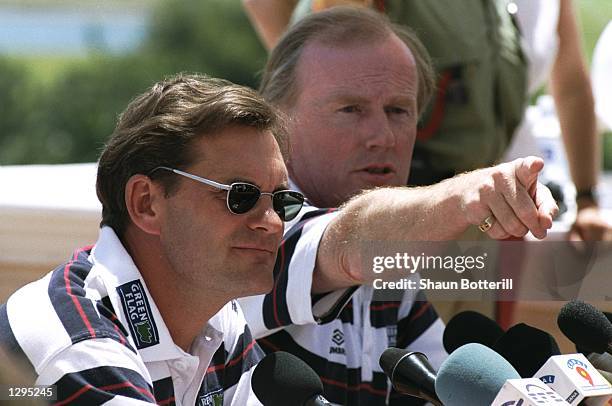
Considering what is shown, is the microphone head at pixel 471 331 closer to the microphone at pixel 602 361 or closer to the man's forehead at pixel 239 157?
the microphone at pixel 602 361

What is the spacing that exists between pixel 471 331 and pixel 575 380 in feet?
1.75

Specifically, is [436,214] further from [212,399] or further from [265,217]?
[212,399]

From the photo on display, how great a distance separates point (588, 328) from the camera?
172 cm

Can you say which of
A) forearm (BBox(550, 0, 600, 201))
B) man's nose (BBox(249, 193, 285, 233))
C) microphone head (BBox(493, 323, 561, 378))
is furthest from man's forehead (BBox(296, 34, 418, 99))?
forearm (BBox(550, 0, 600, 201))

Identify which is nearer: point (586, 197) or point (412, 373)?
point (412, 373)

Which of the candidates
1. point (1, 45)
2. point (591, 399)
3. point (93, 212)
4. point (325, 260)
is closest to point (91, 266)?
point (325, 260)

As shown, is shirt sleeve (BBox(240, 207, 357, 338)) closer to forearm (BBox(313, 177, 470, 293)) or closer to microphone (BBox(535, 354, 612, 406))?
forearm (BBox(313, 177, 470, 293))

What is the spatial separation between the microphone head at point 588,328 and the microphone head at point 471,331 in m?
0.22

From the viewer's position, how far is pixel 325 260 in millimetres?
2111

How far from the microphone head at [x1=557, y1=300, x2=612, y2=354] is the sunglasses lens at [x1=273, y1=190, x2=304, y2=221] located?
1.68ft

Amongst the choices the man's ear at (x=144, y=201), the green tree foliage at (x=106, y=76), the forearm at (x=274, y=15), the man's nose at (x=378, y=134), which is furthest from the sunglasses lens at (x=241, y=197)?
the green tree foliage at (x=106, y=76)

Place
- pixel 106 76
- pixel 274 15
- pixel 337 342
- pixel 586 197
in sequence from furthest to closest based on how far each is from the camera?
pixel 106 76 < pixel 586 197 < pixel 274 15 < pixel 337 342

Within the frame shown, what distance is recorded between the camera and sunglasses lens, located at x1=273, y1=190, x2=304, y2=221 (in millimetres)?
1920

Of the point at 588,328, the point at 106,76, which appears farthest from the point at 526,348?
the point at 106,76
